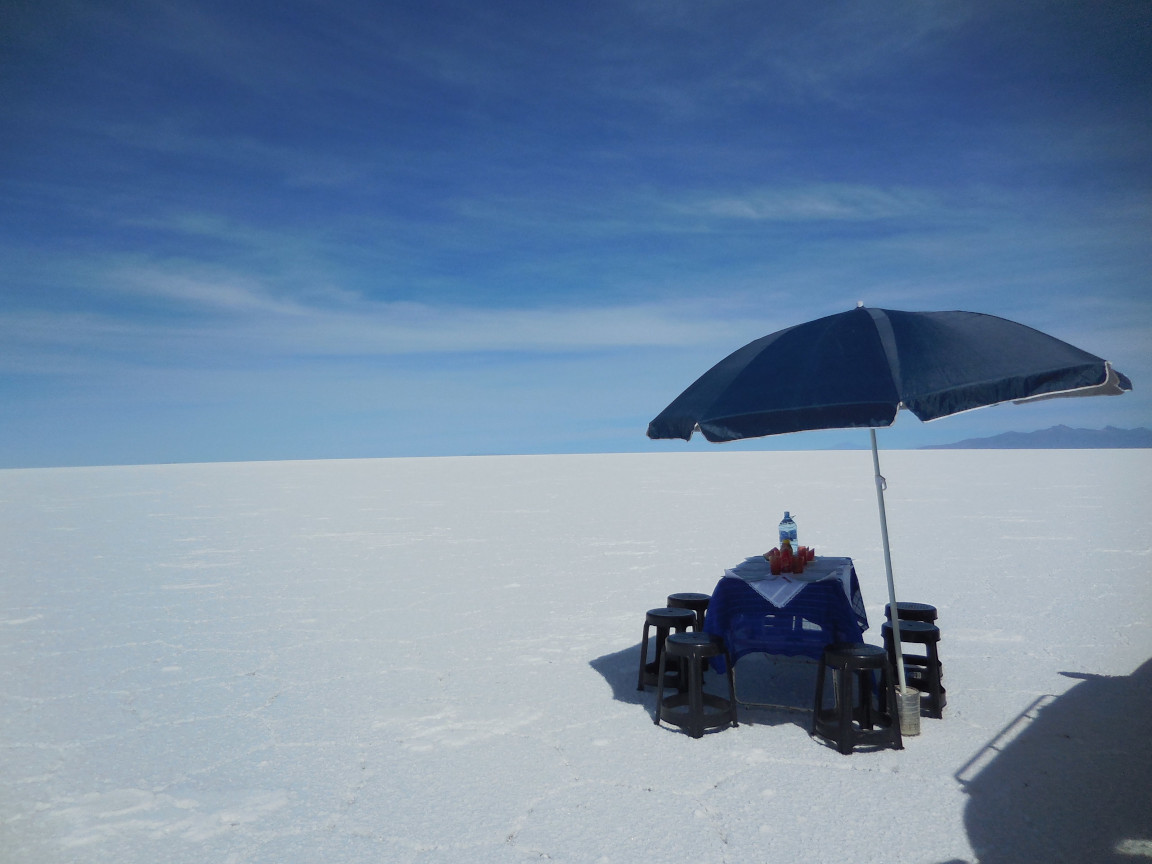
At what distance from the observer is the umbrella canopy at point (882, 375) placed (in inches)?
124

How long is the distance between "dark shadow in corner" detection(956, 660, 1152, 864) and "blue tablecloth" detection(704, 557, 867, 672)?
2.61 feet

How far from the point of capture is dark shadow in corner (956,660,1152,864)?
2764 millimetres

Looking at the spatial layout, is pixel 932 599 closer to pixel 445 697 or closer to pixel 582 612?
pixel 582 612

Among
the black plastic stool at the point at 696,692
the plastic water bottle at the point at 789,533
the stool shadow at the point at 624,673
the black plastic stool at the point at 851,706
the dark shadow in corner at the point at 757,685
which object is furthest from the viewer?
the stool shadow at the point at 624,673

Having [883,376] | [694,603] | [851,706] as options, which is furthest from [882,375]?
[694,603]

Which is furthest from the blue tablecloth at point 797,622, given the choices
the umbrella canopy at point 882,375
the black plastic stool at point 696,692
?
the umbrella canopy at point 882,375

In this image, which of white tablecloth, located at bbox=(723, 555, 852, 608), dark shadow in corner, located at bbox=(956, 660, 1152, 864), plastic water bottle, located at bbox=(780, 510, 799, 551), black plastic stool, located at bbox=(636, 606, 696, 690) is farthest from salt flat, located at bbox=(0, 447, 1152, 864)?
plastic water bottle, located at bbox=(780, 510, 799, 551)

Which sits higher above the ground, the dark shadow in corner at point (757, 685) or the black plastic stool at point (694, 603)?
the black plastic stool at point (694, 603)

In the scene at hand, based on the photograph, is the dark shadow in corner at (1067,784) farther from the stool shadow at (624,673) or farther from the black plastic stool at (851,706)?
the stool shadow at (624,673)

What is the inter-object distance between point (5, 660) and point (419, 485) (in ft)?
64.2

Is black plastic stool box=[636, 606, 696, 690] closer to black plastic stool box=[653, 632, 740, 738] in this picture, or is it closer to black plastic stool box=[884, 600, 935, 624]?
black plastic stool box=[653, 632, 740, 738]

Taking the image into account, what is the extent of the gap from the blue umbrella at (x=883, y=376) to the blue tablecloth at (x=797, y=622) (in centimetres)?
26

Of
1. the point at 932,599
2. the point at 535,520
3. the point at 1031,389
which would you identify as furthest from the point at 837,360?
the point at 535,520

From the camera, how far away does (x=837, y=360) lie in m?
3.49
